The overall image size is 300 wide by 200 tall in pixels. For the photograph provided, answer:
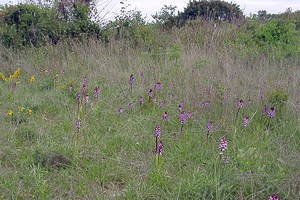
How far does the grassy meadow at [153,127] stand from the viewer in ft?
8.54

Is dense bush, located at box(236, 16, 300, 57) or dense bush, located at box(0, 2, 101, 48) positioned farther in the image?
dense bush, located at box(0, 2, 101, 48)

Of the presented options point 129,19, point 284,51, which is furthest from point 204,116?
point 129,19

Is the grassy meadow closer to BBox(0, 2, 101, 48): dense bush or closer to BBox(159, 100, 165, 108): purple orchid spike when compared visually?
BBox(159, 100, 165, 108): purple orchid spike

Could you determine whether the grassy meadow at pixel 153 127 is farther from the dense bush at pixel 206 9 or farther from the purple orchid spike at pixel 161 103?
the dense bush at pixel 206 9

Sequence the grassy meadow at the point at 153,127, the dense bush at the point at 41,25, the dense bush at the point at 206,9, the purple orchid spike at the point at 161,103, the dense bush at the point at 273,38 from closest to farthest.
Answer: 1. the grassy meadow at the point at 153,127
2. the purple orchid spike at the point at 161,103
3. the dense bush at the point at 273,38
4. the dense bush at the point at 41,25
5. the dense bush at the point at 206,9

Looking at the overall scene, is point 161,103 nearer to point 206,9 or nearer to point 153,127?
point 153,127

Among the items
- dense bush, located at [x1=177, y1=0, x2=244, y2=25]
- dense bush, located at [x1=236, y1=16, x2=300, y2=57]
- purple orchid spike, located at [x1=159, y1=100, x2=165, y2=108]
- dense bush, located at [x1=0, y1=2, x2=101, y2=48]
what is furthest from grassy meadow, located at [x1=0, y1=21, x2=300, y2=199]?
dense bush, located at [x1=177, y1=0, x2=244, y2=25]

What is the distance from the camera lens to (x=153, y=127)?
3762mm

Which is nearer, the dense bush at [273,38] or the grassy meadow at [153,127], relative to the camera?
the grassy meadow at [153,127]

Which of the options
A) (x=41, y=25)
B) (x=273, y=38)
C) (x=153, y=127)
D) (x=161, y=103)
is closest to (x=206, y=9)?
(x=273, y=38)

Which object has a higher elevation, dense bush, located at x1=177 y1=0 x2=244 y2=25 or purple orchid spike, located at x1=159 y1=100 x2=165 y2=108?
dense bush, located at x1=177 y1=0 x2=244 y2=25

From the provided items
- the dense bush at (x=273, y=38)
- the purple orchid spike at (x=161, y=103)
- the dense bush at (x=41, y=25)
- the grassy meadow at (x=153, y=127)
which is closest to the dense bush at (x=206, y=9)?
the dense bush at (x=41, y=25)

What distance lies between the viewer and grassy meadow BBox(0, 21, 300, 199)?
8.54 feet

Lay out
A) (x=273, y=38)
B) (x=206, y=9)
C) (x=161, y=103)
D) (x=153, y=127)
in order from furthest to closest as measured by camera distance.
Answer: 1. (x=206, y=9)
2. (x=273, y=38)
3. (x=161, y=103)
4. (x=153, y=127)
